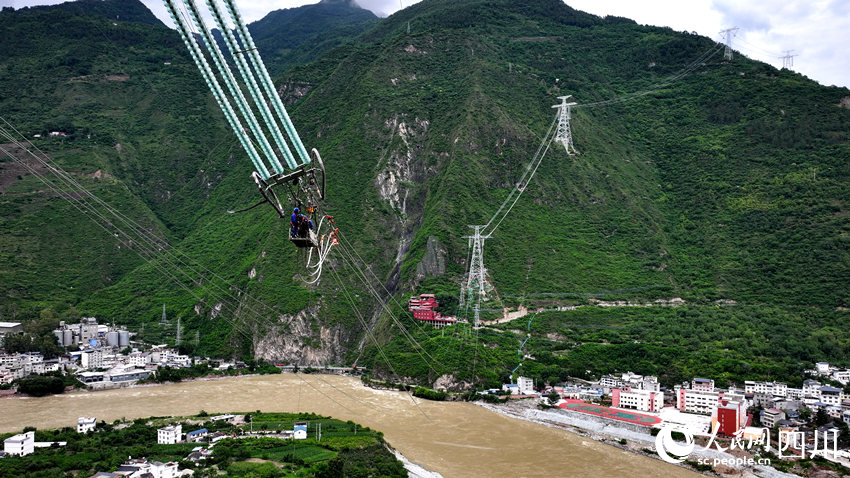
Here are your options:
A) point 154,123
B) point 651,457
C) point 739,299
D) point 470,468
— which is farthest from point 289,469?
point 154,123

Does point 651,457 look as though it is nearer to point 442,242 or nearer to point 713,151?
point 442,242

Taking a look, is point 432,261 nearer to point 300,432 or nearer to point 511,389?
point 511,389

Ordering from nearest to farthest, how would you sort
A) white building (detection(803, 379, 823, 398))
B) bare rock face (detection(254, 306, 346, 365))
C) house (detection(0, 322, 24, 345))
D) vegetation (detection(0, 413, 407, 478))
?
vegetation (detection(0, 413, 407, 478))
white building (detection(803, 379, 823, 398))
house (detection(0, 322, 24, 345))
bare rock face (detection(254, 306, 346, 365))

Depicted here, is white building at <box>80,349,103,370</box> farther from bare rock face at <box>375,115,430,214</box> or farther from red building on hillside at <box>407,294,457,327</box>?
bare rock face at <box>375,115,430,214</box>

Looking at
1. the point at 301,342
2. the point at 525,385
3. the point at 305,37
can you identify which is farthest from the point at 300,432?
the point at 305,37

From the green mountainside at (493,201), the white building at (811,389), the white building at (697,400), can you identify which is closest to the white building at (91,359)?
the green mountainside at (493,201)

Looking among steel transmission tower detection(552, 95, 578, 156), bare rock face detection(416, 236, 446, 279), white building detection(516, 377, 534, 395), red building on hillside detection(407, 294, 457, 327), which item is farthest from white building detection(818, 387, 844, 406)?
steel transmission tower detection(552, 95, 578, 156)
